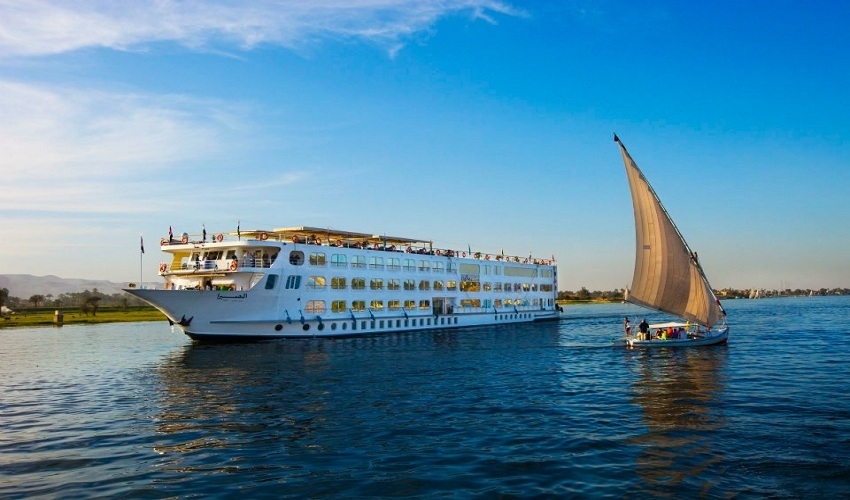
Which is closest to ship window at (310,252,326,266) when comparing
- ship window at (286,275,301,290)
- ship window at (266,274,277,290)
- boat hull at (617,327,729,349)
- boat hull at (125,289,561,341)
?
ship window at (286,275,301,290)

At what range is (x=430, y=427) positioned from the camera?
21219 mm

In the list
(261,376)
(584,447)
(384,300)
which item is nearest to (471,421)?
(584,447)

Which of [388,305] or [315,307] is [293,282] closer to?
[315,307]

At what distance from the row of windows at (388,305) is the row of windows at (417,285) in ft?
5.04

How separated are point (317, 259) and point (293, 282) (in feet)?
13.9

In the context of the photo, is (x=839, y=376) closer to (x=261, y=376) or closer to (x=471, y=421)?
(x=471, y=421)

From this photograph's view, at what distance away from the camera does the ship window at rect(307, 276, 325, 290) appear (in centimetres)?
5959

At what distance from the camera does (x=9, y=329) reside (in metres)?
81.2

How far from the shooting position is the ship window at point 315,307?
2345 inches

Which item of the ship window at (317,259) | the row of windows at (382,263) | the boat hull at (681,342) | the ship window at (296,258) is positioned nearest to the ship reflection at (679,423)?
the boat hull at (681,342)

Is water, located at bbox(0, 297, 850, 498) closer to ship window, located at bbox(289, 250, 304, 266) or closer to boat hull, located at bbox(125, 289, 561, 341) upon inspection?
boat hull, located at bbox(125, 289, 561, 341)

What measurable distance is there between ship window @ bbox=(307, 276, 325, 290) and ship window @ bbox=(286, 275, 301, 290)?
1362mm

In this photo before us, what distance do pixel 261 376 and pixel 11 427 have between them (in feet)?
43.3

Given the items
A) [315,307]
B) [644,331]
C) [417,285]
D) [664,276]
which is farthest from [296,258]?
[664,276]
